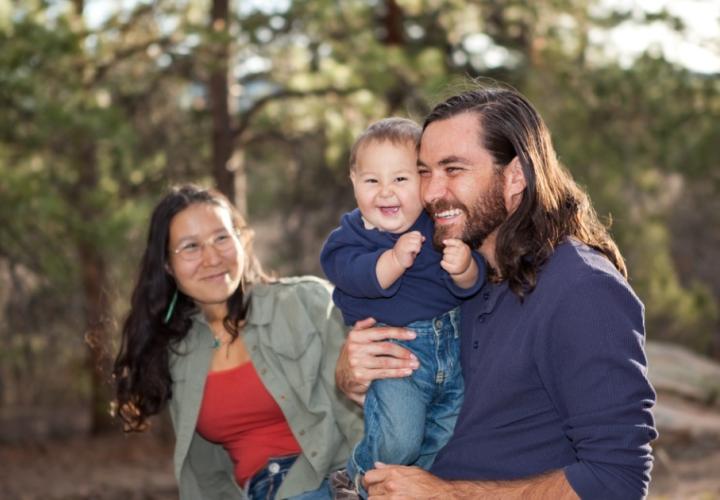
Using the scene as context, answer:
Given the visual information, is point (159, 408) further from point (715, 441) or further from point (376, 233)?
point (715, 441)

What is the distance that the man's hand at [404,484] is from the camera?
2.61 meters

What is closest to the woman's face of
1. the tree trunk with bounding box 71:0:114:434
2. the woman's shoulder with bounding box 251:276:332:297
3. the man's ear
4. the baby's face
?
the woman's shoulder with bounding box 251:276:332:297

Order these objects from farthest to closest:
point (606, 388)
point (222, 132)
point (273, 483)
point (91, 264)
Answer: point (91, 264) < point (222, 132) < point (273, 483) < point (606, 388)

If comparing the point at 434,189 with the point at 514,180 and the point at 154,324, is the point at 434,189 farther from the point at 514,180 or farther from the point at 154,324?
the point at 154,324

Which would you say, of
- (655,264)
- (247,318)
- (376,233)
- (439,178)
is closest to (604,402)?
(439,178)

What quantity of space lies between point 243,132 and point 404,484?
804 centimetres

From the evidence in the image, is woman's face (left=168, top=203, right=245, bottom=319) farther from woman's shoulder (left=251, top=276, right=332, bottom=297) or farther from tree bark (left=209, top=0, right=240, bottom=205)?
tree bark (left=209, top=0, right=240, bottom=205)

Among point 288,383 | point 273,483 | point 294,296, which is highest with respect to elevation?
point 294,296

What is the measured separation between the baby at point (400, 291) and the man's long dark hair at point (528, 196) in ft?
0.71

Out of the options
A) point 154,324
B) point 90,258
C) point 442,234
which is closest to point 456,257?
point 442,234

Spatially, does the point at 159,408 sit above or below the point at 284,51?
below

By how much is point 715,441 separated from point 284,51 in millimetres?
6229

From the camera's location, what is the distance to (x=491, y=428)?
259 centimetres

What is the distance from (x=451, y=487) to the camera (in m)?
2.59
